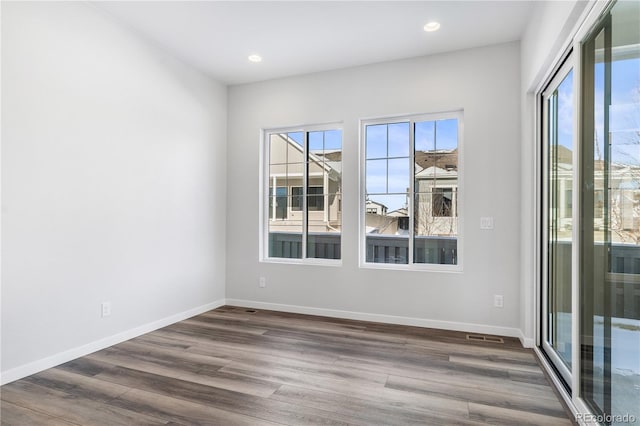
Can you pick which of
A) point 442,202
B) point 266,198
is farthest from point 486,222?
point 266,198

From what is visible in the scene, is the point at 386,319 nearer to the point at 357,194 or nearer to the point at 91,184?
the point at 357,194

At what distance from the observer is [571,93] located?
A: 2.25 meters

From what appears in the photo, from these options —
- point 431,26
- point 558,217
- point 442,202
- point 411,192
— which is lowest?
point 558,217

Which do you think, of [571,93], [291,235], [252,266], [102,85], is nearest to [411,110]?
[571,93]

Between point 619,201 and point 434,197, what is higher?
point 434,197

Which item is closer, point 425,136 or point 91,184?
point 91,184

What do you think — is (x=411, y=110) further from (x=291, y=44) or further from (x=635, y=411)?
(x=635, y=411)

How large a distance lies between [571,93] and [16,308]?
3981mm

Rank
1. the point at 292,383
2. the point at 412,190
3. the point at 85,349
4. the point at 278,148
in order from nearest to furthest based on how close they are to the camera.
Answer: the point at 292,383 < the point at 85,349 < the point at 412,190 < the point at 278,148

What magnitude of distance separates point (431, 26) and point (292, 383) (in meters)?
3.16

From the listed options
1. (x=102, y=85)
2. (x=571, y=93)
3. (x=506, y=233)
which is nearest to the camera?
(x=571, y=93)

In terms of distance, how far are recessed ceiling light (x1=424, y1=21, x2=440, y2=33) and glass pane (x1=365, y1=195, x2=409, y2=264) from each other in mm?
1626

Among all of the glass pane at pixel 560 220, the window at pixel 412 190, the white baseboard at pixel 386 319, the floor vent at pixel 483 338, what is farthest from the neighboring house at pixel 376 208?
the glass pane at pixel 560 220

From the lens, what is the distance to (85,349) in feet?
9.46
